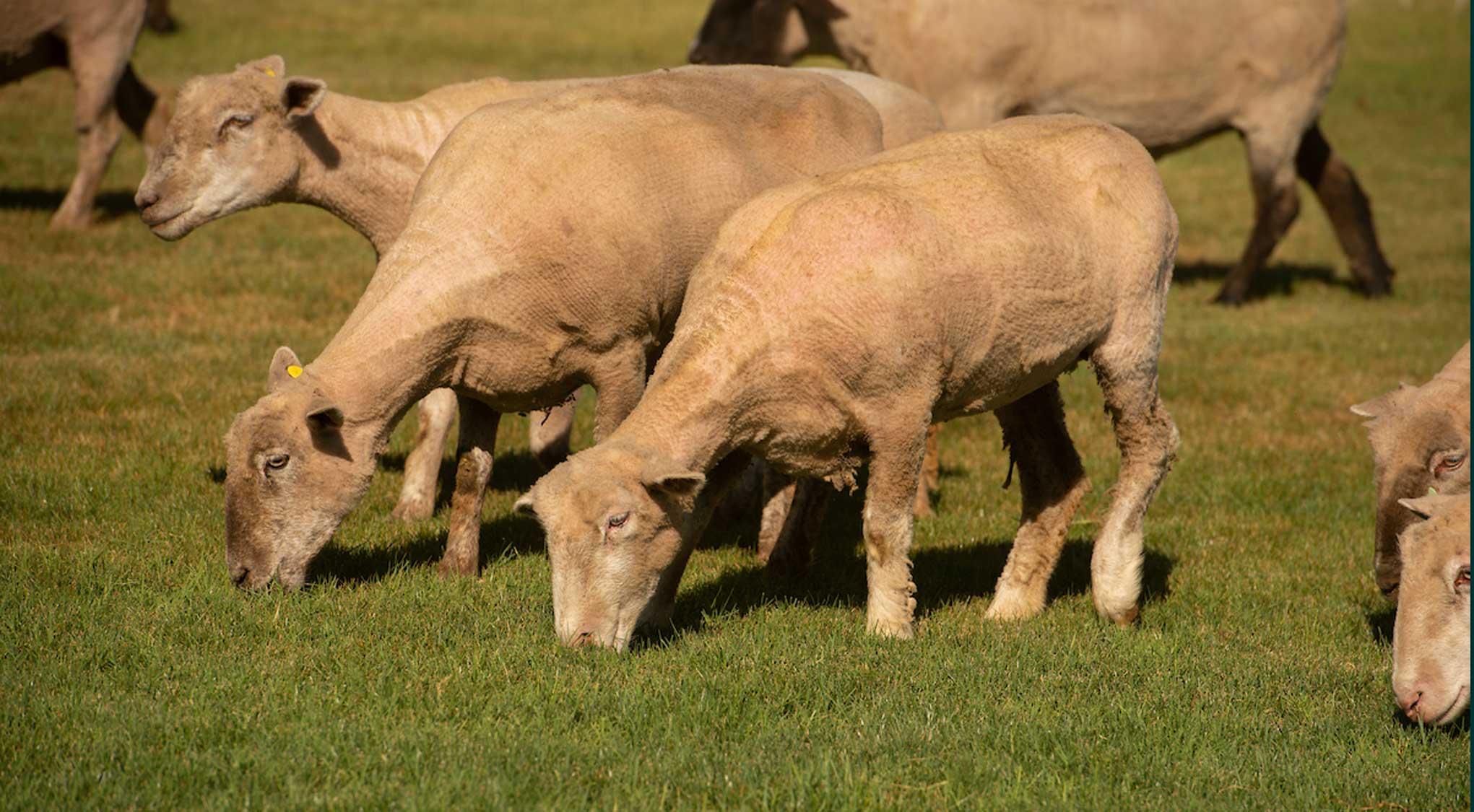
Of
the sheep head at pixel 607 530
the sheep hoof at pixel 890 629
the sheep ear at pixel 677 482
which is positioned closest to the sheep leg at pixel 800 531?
the sheep hoof at pixel 890 629

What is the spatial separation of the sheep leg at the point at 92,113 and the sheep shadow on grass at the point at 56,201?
0.33 m

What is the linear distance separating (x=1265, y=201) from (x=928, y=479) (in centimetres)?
714

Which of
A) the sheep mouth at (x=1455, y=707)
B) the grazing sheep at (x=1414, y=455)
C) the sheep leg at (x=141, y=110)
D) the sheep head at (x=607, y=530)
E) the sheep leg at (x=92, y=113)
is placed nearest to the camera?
the sheep mouth at (x=1455, y=707)

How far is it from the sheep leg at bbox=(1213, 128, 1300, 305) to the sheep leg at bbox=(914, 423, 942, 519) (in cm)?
662

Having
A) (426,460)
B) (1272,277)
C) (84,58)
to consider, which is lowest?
(1272,277)

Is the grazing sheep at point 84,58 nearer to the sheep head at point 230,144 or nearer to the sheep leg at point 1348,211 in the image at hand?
the sheep head at point 230,144

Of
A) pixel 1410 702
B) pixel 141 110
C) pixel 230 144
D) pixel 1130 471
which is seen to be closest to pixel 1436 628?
pixel 1410 702

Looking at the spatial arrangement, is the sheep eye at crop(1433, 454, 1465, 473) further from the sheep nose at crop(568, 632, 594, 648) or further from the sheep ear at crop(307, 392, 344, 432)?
the sheep ear at crop(307, 392, 344, 432)

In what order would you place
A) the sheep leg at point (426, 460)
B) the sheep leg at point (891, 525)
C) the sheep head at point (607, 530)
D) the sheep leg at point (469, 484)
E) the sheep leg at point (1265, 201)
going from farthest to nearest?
the sheep leg at point (1265, 201) → the sheep leg at point (426, 460) → the sheep leg at point (469, 484) → the sheep leg at point (891, 525) → the sheep head at point (607, 530)

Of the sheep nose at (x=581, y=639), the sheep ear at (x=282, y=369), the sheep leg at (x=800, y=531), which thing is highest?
the sheep ear at (x=282, y=369)

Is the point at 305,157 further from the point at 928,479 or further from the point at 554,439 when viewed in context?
the point at 928,479

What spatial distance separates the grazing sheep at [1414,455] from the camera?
6.89 metres

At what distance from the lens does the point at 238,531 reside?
663 cm

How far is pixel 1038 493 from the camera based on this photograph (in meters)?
7.43
